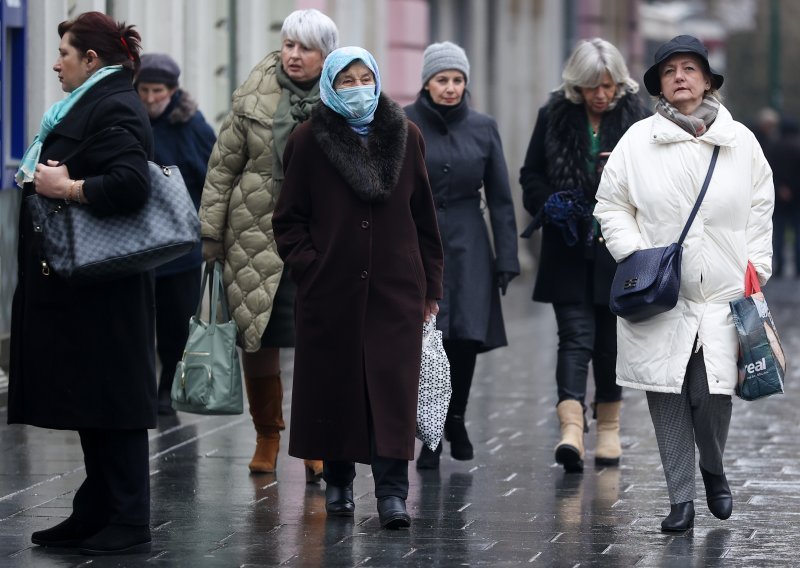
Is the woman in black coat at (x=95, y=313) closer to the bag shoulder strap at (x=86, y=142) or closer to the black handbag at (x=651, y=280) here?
the bag shoulder strap at (x=86, y=142)

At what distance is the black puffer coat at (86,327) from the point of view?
6598mm

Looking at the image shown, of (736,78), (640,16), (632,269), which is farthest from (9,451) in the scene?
(736,78)

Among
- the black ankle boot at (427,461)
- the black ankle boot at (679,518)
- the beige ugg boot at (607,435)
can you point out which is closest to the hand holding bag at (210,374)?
the black ankle boot at (427,461)

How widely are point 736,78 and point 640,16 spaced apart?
15350 mm

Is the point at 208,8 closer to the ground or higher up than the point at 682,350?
higher up

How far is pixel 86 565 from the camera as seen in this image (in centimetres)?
648

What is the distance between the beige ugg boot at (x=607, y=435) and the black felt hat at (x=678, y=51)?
2107mm

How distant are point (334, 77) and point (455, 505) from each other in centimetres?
174

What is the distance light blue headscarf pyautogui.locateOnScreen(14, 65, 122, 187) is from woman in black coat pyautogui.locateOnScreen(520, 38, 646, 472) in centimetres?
271

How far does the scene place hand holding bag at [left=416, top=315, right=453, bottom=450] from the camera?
24.6ft

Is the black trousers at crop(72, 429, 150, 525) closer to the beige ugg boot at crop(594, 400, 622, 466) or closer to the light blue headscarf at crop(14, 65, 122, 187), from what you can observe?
the light blue headscarf at crop(14, 65, 122, 187)

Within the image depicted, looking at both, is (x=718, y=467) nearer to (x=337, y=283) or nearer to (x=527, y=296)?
(x=337, y=283)

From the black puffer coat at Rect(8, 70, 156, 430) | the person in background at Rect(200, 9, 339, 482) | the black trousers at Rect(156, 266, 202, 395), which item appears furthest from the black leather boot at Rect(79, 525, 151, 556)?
the black trousers at Rect(156, 266, 202, 395)

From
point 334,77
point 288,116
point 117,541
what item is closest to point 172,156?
point 288,116
